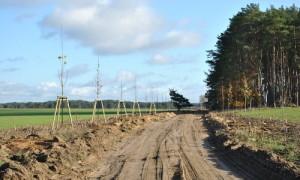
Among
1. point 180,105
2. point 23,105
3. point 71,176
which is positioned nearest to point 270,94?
point 180,105

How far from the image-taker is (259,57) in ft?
212

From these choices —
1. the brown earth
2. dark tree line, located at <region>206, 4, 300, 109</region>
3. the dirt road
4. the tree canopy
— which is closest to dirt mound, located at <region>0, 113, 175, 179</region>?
the brown earth

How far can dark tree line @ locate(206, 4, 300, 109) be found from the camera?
57.5 m

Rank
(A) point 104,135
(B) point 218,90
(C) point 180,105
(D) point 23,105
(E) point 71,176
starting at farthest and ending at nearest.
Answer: (D) point 23,105 < (C) point 180,105 < (B) point 218,90 < (A) point 104,135 < (E) point 71,176

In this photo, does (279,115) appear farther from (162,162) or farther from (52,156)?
(52,156)

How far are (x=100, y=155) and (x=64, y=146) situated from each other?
170 cm

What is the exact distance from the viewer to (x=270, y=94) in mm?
67125

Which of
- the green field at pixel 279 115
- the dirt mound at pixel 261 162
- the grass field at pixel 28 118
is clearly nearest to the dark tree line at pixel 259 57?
the green field at pixel 279 115

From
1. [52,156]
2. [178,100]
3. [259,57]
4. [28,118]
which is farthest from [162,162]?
[178,100]

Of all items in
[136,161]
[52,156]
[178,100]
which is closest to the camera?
[52,156]

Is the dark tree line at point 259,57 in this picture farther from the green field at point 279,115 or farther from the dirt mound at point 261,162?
the dirt mound at point 261,162

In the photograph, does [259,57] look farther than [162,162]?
Yes

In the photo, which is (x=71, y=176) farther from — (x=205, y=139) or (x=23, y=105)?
(x=23, y=105)

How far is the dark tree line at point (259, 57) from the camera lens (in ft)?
189
